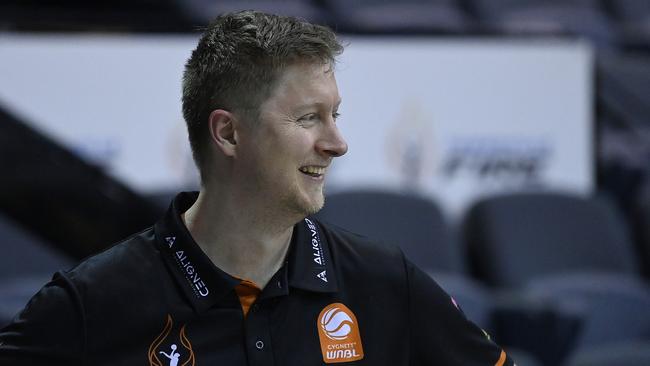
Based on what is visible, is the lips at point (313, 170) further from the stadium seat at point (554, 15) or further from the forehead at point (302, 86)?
the stadium seat at point (554, 15)

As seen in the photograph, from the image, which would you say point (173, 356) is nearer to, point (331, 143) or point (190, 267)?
point (190, 267)

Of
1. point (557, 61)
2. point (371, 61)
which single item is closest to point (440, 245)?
point (371, 61)

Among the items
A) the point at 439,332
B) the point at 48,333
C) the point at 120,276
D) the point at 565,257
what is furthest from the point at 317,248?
the point at 565,257

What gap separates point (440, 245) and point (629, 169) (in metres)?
1.50

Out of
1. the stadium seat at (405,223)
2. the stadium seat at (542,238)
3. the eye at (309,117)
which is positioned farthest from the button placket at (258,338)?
the stadium seat at (542,238)

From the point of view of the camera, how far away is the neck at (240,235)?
2.00 meters

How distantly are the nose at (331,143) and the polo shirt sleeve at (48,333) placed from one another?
0.47 metres

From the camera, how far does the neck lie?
1996 mm

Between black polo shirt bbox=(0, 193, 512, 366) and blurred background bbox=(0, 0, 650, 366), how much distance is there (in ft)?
6.00

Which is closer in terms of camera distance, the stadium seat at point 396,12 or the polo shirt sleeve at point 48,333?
the polo shirt sleeve at point 48,333

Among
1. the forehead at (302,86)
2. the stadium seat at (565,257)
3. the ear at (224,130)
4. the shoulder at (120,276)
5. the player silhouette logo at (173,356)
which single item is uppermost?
the forehead at (302,86)

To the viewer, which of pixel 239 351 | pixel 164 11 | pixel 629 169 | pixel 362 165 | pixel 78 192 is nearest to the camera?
pixel 239 351

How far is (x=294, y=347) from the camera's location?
1.97 metres

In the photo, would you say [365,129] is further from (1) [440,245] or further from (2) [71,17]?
(2) [71,17]
